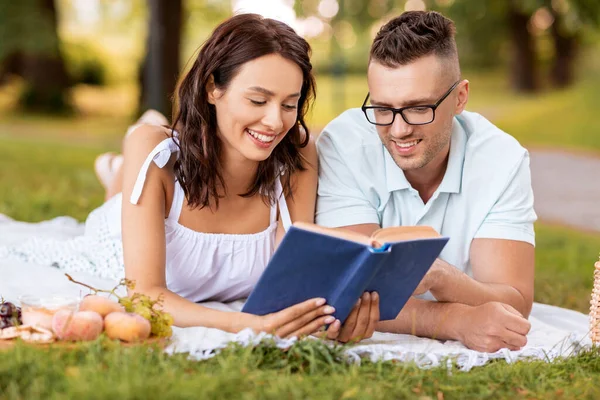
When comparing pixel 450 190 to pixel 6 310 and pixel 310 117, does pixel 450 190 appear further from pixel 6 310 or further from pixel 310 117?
pixel 6 310

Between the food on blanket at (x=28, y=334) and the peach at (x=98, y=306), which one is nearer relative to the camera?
the food on blanket at (x=28, y=334)

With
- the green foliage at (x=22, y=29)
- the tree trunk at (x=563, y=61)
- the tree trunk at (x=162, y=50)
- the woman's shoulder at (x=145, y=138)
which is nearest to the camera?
the woman's shoulder at (x=145, y=138)

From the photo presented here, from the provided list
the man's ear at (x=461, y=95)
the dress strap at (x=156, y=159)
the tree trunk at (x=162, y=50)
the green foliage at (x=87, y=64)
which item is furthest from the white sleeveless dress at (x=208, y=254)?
the green foliage at (x=87, y=64)

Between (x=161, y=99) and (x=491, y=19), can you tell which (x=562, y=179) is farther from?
(x=491, y=19)

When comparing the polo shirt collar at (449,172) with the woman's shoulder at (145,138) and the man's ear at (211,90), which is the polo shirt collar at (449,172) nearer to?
the man's ear at (211,90)

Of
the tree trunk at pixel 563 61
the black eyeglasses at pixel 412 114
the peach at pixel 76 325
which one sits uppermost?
the tree trunk at pixel 563 61

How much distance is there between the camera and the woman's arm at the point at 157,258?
3320 millimetres

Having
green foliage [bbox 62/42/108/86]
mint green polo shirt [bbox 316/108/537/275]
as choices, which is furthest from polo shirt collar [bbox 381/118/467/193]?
green foliage [bbox 62/42/108/86]

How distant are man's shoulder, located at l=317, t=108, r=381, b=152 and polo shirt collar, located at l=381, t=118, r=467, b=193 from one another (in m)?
0.11

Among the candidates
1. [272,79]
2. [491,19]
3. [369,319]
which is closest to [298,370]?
[369,319]

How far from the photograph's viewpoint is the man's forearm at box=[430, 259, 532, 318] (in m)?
3.71

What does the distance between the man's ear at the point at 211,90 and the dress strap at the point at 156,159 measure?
0.28m

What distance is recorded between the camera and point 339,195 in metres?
4.19

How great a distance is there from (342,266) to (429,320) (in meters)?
0.86
